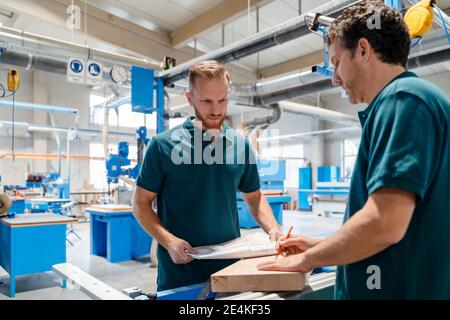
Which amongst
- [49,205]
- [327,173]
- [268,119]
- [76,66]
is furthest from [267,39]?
[327,173]

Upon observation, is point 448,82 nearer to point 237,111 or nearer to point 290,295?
point 237,111

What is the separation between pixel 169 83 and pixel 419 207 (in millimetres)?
4120

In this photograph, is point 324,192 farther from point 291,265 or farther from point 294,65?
point 291,265

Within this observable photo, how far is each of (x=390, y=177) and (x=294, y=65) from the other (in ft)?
21.5

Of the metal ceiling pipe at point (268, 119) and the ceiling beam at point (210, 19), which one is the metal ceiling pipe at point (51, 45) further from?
the metal ceiling pipe at point (268, 119)

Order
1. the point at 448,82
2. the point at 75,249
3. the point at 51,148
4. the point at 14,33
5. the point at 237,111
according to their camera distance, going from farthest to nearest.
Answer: the point at 237,111, the point at 51,148, the point at 448,82, the point at 75,249, the point at 14,33

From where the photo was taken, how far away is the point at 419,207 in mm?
659

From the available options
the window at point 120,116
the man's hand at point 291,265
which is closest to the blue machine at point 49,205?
the window at point 120,116

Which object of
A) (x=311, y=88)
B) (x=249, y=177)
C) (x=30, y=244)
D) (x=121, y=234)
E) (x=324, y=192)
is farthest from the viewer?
(x=324, y=192)

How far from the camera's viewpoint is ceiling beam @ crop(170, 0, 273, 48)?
4297 mm

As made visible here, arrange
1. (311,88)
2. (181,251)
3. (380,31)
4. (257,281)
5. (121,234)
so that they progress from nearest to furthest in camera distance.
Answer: (380,31) → (257,281) → (181,251) → (121,234) → (311,88)

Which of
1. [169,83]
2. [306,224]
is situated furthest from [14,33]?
[306,224]

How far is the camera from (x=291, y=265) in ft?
2.67

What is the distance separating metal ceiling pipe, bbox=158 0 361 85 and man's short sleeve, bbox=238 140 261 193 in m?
1.76
